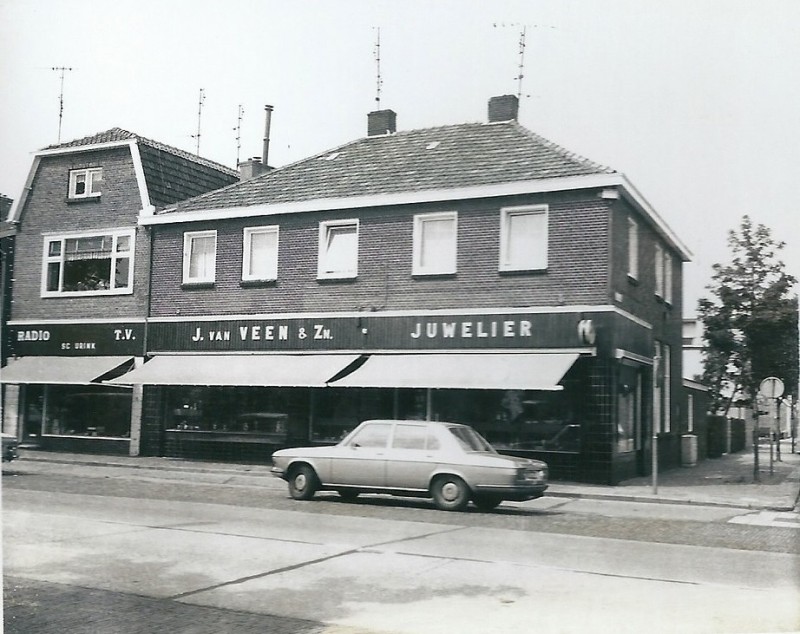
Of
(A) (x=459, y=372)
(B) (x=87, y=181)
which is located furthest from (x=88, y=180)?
(A) (x=459, y=372)

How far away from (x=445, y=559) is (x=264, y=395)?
650cm

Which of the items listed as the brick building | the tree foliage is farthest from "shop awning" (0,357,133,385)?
the tree foliage

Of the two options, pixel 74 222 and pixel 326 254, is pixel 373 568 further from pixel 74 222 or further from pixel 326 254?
pixel 74 222

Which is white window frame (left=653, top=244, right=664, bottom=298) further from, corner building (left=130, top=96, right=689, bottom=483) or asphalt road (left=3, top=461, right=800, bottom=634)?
asphalt road (left=3, top=461, right=800, bottom=634)

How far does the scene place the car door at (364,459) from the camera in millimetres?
12680

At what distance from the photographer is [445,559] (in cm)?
860

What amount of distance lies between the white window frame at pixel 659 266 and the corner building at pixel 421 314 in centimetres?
176

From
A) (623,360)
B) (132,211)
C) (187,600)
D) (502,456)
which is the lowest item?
(187,600)

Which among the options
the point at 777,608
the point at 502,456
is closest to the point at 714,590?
the point at 777,608

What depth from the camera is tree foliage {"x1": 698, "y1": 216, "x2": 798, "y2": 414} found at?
8148 millimetres

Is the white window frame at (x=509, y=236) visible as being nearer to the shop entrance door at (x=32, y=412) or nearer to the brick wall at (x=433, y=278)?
the brick wall at (x=433, y=278)

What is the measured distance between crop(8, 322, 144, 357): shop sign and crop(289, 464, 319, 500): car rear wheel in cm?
408

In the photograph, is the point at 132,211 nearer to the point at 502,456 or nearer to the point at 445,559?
the point at 502,456

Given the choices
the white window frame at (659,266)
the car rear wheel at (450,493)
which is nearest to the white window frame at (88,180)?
the car rear wheel at (450,493)
